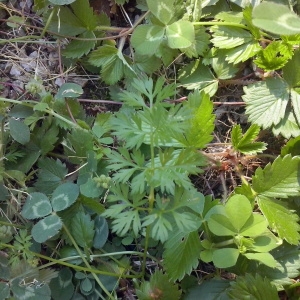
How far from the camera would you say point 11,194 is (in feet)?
5.04

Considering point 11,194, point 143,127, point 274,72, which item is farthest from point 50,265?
point 274,72

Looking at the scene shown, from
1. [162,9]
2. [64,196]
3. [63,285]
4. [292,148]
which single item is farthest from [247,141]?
[63,285]

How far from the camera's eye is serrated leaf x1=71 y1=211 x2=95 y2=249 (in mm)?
1456

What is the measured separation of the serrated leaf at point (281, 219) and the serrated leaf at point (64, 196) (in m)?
0.60

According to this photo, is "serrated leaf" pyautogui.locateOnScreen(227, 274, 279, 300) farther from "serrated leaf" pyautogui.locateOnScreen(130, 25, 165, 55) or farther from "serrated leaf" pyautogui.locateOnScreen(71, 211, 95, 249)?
"serrated leaf" pyautogui.locateOnScreen(130, 25, 165, 55)

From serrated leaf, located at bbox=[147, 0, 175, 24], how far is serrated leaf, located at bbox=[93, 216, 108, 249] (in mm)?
703

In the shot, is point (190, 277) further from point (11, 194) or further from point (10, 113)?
point (10, 113)

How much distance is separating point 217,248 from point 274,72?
0.65m

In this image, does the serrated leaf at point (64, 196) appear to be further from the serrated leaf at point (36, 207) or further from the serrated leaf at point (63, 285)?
the serrated leaf at point (63, 285)

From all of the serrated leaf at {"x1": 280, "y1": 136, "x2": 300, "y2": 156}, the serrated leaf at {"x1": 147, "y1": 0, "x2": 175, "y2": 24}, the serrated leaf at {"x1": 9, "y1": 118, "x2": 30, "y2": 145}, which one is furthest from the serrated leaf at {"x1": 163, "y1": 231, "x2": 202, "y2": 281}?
the serrated leaf at {"x1": 147, "y1": 0, "x2": 175, "y2": 24}

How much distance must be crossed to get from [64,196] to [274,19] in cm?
83

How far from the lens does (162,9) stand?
4.98ft

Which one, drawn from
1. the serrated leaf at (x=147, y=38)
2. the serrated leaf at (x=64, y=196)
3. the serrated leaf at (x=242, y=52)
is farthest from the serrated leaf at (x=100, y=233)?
the serrated leaf at (x=242, y=52)

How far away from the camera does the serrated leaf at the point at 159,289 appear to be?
1.38 m
